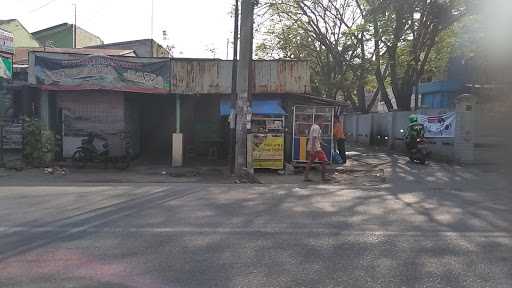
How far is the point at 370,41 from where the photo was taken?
3169 cm

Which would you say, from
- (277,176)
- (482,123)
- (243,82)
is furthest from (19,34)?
(482,123)

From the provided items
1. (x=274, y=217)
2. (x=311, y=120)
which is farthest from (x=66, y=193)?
(x=311, y=120)

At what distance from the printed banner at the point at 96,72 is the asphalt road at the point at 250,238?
6343 mm

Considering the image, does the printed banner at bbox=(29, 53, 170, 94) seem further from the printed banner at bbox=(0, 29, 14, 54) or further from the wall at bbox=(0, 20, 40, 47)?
the wall at bbox=(0, 20, 40, 47)

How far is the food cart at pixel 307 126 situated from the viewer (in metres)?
16.6

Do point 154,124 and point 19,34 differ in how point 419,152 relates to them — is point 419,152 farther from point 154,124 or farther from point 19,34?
point 19,34

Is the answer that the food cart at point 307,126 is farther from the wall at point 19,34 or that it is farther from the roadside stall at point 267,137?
the wall at point 19,34

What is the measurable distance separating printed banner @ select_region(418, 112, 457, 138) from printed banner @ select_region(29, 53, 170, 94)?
32.6ft

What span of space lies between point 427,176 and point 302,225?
8.55 m

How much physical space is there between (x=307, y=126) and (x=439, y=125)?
5868 mm

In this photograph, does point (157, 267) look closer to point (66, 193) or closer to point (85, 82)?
point (66, 193)

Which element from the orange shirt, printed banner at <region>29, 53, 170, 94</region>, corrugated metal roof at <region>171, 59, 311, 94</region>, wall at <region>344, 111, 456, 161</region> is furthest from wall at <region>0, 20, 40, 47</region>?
the orange shirt

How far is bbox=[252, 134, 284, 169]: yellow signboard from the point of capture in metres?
16.0

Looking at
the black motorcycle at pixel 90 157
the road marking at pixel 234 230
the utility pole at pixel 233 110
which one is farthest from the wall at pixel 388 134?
the road marking at pixel 234 230
